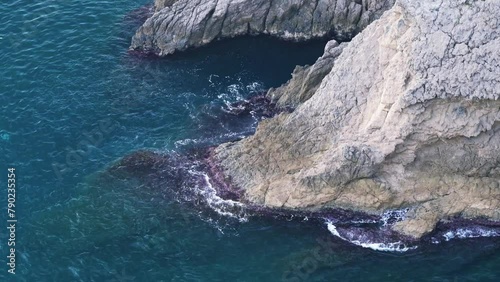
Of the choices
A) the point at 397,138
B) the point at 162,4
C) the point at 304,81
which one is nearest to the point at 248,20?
the point at 162,4

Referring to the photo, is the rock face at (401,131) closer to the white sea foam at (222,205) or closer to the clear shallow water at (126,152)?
the white sea foam at (222,205)

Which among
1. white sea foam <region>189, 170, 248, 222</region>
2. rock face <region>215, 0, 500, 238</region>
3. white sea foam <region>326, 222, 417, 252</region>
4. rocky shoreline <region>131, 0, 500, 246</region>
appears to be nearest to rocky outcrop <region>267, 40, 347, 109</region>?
rocky shoreline <region>131, 0, 500, 246</region>

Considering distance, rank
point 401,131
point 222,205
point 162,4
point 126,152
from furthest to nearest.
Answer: point 162,4 → point 126,152 → point 222,205 → point 401,131

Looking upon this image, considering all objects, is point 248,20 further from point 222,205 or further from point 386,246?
point 386,246

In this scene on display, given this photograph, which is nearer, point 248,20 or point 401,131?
point 401,131

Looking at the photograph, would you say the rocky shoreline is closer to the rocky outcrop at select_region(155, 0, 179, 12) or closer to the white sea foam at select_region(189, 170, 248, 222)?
the white sea foam at select_region(189, 170, 248, 222)

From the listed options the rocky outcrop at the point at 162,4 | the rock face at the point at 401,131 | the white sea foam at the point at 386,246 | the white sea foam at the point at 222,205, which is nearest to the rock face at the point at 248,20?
the rocky outcrop at the point at 162,4
